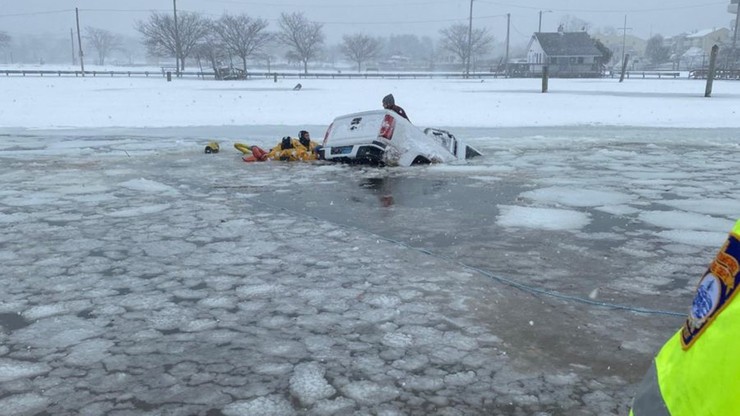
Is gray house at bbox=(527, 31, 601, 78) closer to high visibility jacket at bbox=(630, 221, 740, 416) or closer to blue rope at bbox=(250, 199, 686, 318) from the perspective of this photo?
blue rope at bbox=(250, 199, 686, 318)

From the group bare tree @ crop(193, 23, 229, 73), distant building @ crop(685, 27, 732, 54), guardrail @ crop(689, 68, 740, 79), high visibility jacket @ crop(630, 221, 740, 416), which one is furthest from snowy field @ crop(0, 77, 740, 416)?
distant building @ crop(685, 27, 732, 54)

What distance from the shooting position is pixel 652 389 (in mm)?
1248

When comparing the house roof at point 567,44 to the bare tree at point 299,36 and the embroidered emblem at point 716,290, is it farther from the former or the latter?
the embroidered emblem at point 716,290

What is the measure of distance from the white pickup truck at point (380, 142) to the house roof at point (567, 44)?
76147 mm

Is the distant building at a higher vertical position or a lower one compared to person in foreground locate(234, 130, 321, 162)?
higher

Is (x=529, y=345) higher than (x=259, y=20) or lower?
lower

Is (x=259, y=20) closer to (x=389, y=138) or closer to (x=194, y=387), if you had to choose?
(x=389, y=138)

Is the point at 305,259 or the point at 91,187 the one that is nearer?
the point at 305,259

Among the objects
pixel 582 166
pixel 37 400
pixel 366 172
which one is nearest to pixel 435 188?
pixel 366 172

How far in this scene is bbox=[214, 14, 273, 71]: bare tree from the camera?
7012cm

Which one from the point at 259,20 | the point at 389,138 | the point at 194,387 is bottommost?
the point at 194,387

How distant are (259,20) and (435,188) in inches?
2903

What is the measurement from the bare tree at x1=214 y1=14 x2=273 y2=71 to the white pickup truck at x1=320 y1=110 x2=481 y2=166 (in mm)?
→ 60586

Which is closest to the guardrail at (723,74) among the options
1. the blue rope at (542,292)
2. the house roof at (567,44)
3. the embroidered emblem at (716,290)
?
the house roof at (567,44)
